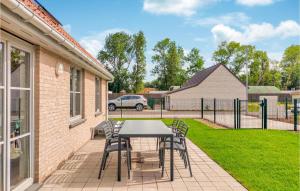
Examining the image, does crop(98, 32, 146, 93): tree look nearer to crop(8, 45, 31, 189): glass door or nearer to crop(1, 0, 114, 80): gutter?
crop(1, 0, 114, 80): gutter

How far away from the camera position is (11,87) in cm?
461

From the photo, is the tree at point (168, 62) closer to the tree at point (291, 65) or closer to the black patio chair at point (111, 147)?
the tree at point (291, 65)

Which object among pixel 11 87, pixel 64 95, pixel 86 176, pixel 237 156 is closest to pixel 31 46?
pixel 11 87

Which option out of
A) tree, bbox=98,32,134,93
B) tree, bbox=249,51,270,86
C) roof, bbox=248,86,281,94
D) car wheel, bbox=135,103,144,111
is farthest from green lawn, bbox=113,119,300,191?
tree, bbox=249,51,270,86

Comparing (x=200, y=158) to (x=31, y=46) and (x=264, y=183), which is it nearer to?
(x=264, y=183)

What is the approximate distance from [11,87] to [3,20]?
3.99ft

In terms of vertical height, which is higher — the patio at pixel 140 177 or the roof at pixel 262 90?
the roof at pixel 262 90

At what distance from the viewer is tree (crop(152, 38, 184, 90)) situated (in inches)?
2312

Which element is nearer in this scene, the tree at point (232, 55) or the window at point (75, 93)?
the window at point (75, 93)

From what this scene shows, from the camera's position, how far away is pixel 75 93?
30.3 feet

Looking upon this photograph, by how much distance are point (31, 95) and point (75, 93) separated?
387 cm

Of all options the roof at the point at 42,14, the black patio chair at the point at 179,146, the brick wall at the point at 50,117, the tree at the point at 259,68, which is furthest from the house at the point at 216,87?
the tree at the point at 259,68

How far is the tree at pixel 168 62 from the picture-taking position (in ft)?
193

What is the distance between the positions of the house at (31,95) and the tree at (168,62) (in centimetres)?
5143
